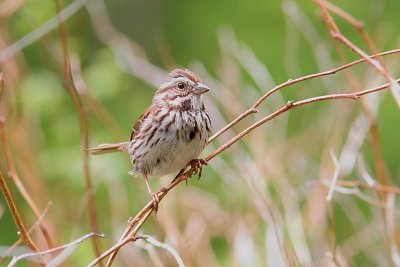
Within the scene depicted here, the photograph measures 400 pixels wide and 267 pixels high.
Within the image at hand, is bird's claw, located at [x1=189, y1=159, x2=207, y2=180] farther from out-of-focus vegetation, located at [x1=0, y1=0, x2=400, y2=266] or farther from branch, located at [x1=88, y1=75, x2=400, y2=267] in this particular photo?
branch, located at [x1=88, y1=75, x2=400, y2=267]

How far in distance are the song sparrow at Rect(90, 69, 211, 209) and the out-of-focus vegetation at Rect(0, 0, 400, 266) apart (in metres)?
0.13

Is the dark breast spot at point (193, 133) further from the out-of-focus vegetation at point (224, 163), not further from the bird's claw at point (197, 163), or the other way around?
the out-of-focus vegetation at point (224, 163)

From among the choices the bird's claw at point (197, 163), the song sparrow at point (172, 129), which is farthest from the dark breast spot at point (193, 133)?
the bird's claw at point (197, 163)

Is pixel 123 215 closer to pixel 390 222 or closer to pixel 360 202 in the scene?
pixel 390 222

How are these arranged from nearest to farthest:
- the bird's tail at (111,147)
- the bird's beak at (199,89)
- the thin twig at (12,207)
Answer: the thin twig at (12,207), the bird's beak at (199,89), the bird's tail at (111,147)

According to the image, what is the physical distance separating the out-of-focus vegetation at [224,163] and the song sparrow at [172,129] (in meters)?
0.13

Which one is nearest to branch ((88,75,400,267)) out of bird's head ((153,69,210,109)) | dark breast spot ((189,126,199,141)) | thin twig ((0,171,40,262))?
thin twig ((0,171,40,262))

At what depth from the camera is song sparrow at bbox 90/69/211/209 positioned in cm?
322

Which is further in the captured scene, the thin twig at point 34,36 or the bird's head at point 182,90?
the bird's head at point 182,90

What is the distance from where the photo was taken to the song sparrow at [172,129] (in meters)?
3.22

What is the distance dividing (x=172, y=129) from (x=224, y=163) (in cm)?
48

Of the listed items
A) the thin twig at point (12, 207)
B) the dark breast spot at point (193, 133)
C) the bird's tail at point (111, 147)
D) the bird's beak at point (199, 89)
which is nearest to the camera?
the thin twig at point (12, 207)

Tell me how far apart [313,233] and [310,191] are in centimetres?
40

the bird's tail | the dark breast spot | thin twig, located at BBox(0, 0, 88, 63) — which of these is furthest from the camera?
the bird's tail
